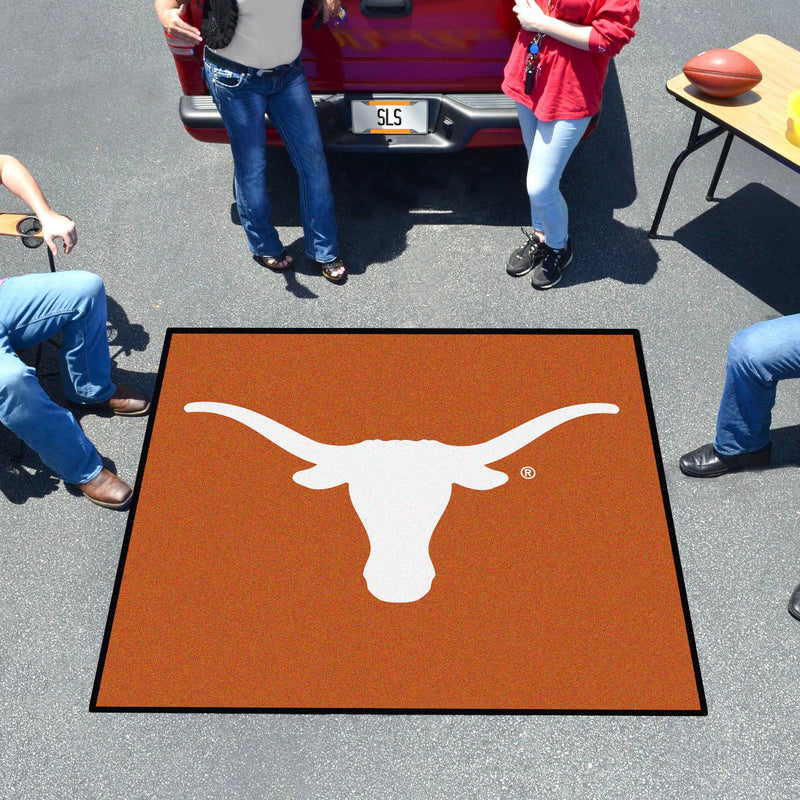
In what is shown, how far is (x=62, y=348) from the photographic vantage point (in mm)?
3297

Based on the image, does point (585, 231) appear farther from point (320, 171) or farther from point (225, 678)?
point (225, 678)

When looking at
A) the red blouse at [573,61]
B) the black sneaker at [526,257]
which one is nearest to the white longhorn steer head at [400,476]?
the black sneaker at [526,257]

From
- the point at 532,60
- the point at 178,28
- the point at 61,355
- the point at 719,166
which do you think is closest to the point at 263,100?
the point at 178,28

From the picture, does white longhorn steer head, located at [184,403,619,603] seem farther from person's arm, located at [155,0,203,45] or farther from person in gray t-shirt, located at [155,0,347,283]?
person's arm, located at [155,0,203,45]

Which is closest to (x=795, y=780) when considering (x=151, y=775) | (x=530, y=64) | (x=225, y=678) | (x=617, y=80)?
(x=225, y=678)

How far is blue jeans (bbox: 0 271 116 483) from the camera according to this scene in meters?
2.93

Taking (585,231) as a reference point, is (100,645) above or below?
below

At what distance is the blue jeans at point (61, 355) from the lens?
2.93m

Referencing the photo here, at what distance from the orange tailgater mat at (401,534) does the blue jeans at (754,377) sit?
1.03 feet

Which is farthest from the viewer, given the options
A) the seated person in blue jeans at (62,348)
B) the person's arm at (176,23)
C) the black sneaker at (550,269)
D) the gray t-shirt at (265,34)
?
the black sneaker at (550,269)

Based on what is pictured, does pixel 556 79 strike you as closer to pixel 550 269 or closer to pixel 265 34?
pixel 550 269

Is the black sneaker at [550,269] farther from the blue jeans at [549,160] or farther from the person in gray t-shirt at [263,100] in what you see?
the person in gray t-shirt at [263,100]

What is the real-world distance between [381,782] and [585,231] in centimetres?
269

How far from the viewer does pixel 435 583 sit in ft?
A: 9.95
